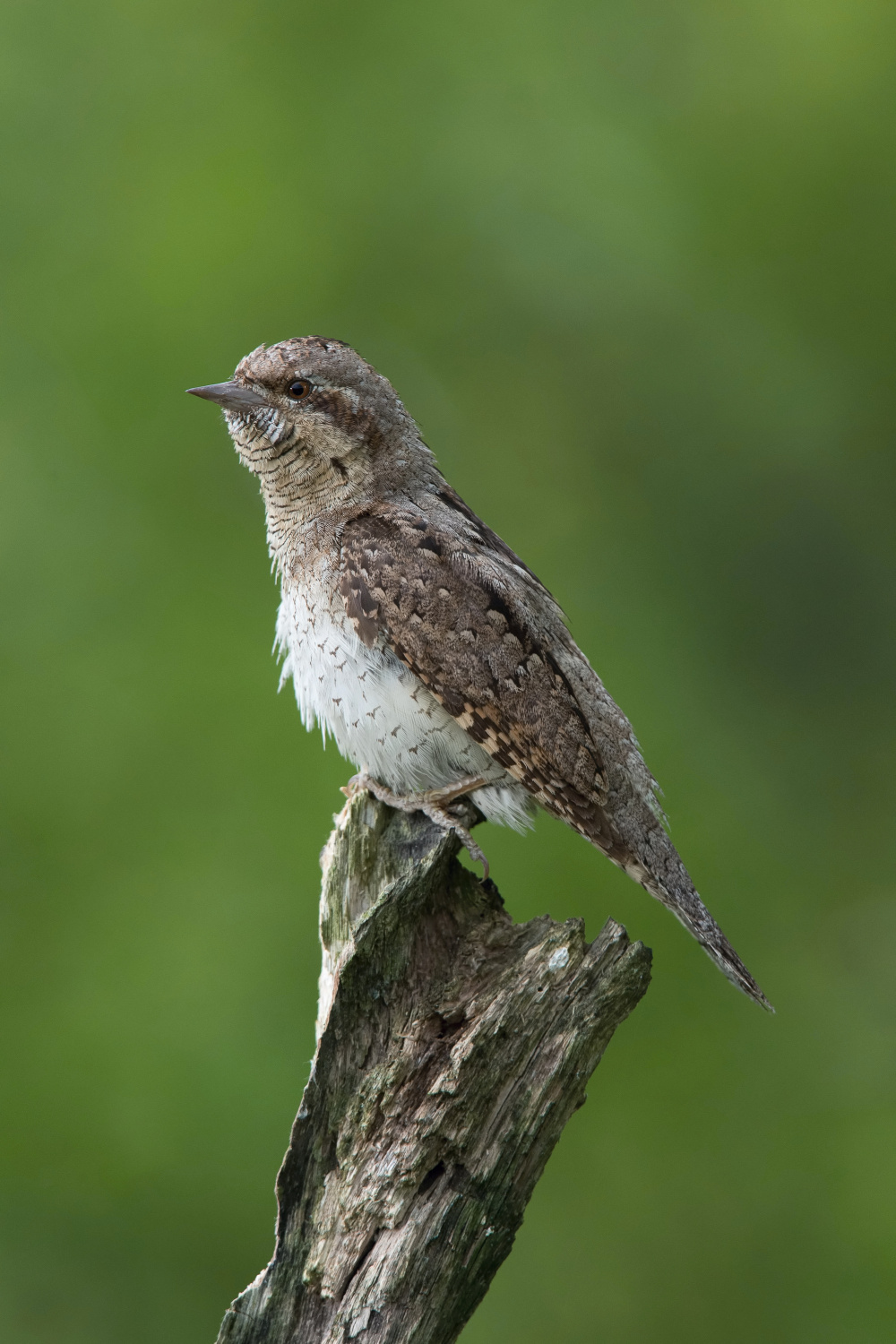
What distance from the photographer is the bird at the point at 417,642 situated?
8.96 ft

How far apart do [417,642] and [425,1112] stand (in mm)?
1132

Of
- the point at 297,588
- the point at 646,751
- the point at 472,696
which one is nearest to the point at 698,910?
the point at 472,696

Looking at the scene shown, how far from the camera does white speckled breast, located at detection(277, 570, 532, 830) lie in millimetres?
2818

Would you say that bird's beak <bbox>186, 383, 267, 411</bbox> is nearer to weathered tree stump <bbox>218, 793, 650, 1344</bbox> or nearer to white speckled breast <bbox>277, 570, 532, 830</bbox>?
white speckled breast <bbox>277, 570, 532, 830</bbox>

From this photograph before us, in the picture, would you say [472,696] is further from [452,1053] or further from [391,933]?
[452,1053]

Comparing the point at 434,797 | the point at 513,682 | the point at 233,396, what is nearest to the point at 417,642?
the point at 513,682

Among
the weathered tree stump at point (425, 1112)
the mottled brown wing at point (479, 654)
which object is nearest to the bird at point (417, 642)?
the mottled brown wing at point (479, 654)

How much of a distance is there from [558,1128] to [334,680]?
1.24 metres

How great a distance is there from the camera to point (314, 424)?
294 cm

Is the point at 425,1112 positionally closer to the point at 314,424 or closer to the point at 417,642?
the point at 417,642

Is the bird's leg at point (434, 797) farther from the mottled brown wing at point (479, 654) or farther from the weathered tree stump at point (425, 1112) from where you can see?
the weathered tree stump at point (425, 1112)

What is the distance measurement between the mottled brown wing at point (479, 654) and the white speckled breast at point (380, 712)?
6 cm

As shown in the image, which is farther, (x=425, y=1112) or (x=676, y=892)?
(x=676, y=892)

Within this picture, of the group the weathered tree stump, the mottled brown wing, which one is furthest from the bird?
the weathered tree stump
